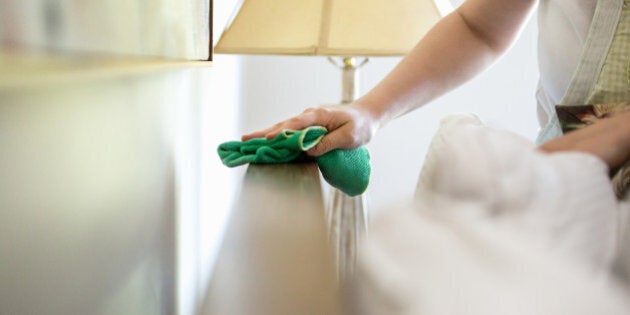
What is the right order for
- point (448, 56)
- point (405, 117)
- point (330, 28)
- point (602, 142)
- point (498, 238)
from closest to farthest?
point (498, 238) → point (602, 142) → point (448, 56) → point (330, 28) → point (405, 117)

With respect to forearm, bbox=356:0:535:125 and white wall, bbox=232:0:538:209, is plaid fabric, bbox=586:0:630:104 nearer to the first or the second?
forearm, bbox=356:0:535:125

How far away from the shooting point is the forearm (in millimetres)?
959

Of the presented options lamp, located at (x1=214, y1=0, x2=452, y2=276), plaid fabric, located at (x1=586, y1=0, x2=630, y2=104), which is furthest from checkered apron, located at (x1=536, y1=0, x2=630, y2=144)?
lamp, located at (x1=214, y1=0, x2=452, y2=276)

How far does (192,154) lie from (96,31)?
0.60 metres

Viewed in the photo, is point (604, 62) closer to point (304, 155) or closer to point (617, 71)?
point (617, 71)

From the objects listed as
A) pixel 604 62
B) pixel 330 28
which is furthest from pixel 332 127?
pixel 330 28

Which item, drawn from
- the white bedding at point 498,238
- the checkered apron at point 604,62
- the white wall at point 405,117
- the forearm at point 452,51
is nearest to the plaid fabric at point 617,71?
the checkered apron at point 604,62

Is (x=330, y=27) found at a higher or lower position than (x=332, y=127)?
higher

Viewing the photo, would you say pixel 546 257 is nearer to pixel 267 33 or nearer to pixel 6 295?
pixel 6 295

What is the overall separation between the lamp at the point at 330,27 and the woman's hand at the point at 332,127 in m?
0.38

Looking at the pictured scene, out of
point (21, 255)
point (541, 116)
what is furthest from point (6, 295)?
point (541, 116)

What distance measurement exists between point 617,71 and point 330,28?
0.51m

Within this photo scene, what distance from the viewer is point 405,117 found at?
2.19 m

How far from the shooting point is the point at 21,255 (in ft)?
1.14
